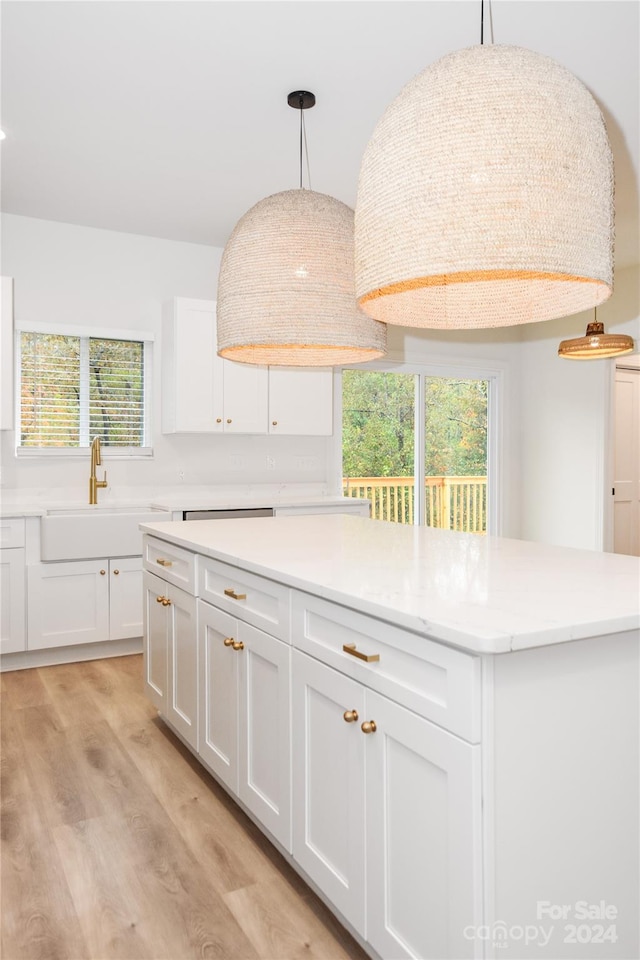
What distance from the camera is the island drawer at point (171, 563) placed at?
2514 millimetres

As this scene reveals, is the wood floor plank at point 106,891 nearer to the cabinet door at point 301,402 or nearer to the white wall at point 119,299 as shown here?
the white wall at point 119,299

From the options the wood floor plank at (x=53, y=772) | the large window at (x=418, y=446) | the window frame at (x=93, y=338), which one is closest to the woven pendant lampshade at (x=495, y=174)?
the wood floor plank at (x=53, y=772)

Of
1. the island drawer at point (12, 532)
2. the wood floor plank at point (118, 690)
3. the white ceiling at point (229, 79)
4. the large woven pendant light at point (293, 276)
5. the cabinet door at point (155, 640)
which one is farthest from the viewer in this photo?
the island drawer at point (12, 532)

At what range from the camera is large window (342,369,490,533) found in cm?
579

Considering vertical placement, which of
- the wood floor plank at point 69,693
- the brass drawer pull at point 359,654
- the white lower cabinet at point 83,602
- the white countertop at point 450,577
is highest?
the white countertop at point 450,577

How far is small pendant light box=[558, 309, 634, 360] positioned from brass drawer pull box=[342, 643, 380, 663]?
319 cm

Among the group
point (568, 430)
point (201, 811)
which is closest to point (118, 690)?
point (201, 811)

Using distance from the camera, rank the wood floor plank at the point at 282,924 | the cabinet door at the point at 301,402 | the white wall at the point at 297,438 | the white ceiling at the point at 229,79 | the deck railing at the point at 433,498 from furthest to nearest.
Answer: the deck railing at the point at 433,498 → the cabinet door at the point at 301,402 → the white wall at the point at 297,438 → the white ceiling at the point at 229,79 → the wood floor plank at the point at 282,924

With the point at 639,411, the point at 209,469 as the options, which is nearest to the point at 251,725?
the point at 209,469

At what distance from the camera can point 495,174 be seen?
1.28 meters

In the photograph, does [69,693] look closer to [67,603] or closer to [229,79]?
[67,603]

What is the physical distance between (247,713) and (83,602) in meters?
2.31

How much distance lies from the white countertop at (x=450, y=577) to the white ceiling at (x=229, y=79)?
1.86m

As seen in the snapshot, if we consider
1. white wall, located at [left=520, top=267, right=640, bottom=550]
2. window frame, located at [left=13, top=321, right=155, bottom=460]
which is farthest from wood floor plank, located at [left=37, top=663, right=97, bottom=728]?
white wall, located at [left=520, top=267, right=640, bottom=550]
